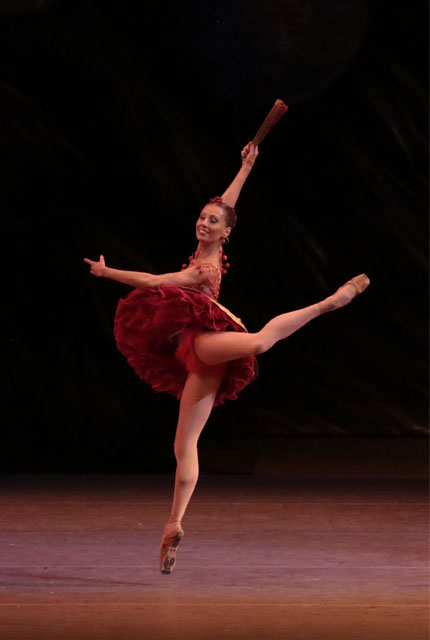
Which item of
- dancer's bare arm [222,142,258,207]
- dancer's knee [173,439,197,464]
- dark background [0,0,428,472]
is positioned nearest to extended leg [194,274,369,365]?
dancer's knee [173,439,197,464]

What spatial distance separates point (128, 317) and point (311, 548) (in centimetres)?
121

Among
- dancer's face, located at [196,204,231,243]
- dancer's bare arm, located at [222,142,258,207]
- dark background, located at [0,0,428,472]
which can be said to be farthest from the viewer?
dark background, located at [0,0,428,472]

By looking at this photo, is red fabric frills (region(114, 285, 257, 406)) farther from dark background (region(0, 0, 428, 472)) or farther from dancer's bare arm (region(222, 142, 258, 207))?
dark background (region(0, 0, 428, 472))

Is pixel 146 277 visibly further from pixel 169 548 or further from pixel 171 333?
pixel 169 548

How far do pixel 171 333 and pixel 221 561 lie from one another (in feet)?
2.93

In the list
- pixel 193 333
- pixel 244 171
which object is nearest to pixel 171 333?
pixel 193 333

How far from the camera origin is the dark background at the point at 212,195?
6.09 metres

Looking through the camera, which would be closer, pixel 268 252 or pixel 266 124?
pixel 266 124

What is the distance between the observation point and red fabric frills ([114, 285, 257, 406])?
3336 millimetres

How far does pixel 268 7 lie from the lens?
251 inches

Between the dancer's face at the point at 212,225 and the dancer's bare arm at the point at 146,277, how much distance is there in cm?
10

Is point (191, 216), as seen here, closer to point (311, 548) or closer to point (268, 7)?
point (268, 7)

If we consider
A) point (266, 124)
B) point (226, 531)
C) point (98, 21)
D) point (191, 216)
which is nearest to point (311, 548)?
point (226, 531)

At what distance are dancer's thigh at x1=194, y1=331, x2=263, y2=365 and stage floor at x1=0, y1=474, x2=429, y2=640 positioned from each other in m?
0.70
